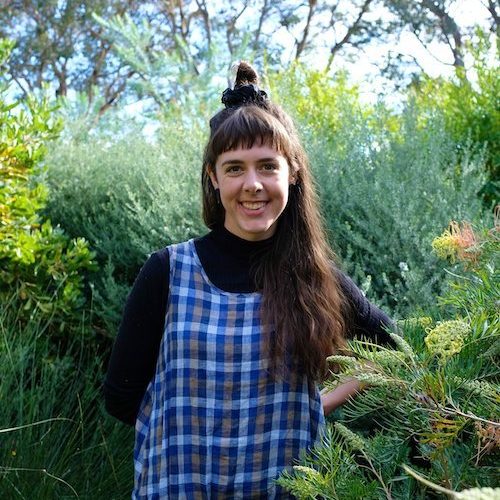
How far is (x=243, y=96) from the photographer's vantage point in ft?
7.78

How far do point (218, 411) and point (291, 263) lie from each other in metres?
0.46

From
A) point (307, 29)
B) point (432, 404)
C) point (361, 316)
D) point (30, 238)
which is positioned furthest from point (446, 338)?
point (307, 29)

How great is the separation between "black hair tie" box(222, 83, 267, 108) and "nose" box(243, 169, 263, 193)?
294mm

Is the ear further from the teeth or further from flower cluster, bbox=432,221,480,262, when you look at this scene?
flower cluster, bbox=432,221,480,262

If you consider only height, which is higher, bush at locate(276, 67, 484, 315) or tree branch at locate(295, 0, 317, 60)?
tree branch at locate(295, 0, 317, 60)

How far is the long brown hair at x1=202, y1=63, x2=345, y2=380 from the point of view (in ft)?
6.96

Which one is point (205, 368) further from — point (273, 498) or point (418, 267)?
point (418, 267)

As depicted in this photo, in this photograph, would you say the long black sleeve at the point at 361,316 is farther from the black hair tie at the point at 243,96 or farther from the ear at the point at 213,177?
the black hair tie at the point at 243,96

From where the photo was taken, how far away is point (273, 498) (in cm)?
209

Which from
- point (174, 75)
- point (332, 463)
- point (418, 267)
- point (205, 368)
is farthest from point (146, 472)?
point (174, 75)

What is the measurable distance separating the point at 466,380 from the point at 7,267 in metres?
3.40

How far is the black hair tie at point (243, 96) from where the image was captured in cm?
237

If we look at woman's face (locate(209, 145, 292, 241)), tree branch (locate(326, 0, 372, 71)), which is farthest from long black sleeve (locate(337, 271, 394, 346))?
tree branch (locate(326, 0, 372, 71))

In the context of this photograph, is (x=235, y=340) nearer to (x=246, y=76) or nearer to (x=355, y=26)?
(x=246, y=76)
